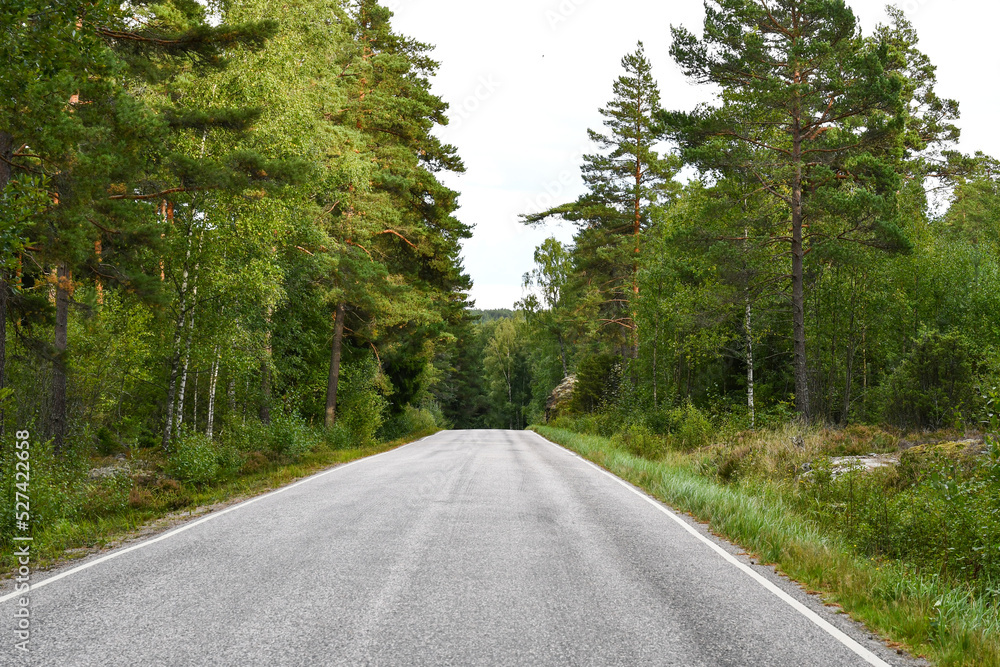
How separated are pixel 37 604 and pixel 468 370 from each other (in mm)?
67506

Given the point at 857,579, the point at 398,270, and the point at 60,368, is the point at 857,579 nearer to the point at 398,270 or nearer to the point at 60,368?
the point at 60,368

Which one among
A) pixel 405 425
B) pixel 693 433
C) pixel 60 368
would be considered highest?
pixel 60 368

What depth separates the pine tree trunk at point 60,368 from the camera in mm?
11672

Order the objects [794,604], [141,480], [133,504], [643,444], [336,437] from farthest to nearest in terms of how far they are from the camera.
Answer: [336,437], [643,444], [141,480], [133,504], [794,604]

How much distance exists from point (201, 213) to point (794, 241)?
16.6 meters

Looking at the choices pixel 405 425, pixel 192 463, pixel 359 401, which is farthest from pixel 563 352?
pixel 192 463

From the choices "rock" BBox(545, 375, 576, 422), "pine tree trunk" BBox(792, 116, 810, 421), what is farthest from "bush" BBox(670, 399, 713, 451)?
"rock" BBox(545, 375, 576, 422)

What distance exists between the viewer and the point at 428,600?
4.69 metres

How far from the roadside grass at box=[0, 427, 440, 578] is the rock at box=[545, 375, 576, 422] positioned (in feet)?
94.7

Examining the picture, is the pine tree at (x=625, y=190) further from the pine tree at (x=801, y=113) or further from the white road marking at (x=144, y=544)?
the white road marking at (x=144, y=544)

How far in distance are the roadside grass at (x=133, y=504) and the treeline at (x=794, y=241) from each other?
13.8 meters

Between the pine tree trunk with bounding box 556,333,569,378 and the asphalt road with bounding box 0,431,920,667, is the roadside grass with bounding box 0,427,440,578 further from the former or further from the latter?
the pine tree trunk with bounding box 556,333,569,378

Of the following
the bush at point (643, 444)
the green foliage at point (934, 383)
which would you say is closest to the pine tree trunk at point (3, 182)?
the bush at point (643, 444)

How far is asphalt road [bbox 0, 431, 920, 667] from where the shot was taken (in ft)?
12.3
